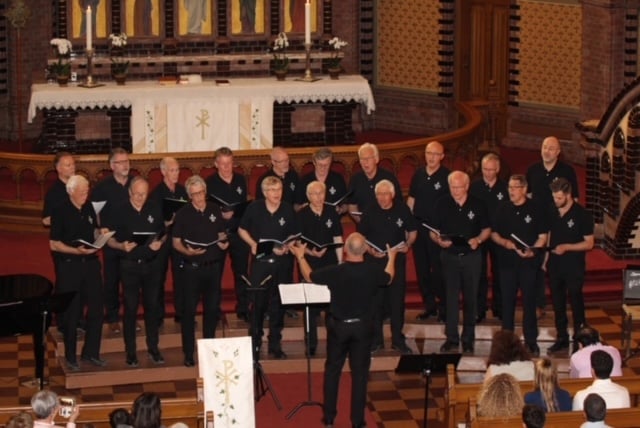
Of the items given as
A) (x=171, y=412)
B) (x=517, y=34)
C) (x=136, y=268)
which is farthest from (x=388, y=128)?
(x=171, y=412)

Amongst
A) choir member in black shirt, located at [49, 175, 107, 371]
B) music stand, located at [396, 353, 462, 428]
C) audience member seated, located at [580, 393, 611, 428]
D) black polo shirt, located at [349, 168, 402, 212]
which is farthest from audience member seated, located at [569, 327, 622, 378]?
choir member in black shirt, located at [49, 175, 107, 371]

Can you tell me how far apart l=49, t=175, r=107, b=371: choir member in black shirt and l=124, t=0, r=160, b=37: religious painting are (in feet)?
27.7

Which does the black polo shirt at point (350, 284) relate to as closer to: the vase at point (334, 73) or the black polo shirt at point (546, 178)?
the black polo shirt at point (546, 178)

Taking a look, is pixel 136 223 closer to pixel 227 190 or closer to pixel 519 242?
pixel 227 190

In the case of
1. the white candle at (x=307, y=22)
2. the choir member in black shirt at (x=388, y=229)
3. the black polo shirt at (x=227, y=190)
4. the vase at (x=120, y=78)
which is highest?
the white candle at (x=307, y=22)

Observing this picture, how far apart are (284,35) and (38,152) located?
12.9 feet

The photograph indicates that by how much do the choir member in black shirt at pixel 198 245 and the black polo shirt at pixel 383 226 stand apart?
4.39 ft

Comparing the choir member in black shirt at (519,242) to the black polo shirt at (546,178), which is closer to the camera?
the choir member in black shirt at (519,242)

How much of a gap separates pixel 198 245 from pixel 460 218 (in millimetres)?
2509

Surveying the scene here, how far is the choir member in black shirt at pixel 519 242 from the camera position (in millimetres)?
14578

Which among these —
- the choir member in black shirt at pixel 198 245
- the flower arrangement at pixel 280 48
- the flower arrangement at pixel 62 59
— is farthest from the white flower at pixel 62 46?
the choir member in black shirt at pixel 198 245

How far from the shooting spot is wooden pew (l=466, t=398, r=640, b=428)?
10594mm

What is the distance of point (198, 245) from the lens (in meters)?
14.2

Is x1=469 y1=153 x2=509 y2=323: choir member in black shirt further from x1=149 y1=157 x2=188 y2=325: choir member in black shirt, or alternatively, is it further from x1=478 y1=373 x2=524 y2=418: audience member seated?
x1=478 y1=373 x2=524 y2=418: audience member seated
